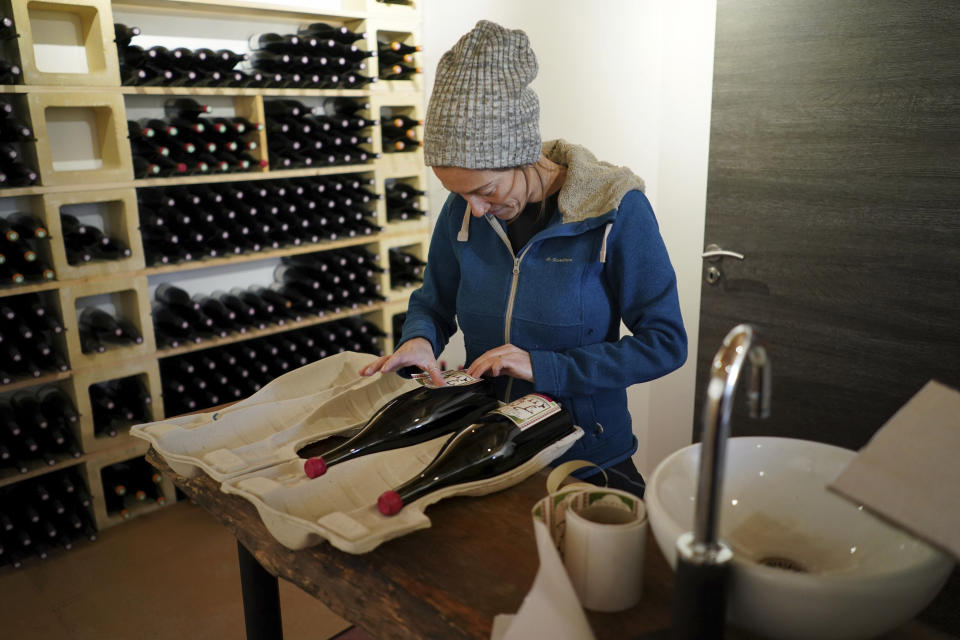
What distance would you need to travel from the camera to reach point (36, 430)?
9.04 ft

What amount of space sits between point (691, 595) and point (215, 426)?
3.11ft

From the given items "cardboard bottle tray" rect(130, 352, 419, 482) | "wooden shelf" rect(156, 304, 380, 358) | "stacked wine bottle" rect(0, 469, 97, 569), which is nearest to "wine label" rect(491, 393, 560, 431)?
"cardboard bottle tray" rect(130, 352, 419, 482)

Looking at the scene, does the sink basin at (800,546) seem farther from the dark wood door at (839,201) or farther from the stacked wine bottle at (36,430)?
the stacked wine bottle at (36,430)

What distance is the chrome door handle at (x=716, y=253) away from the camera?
265 centimetres

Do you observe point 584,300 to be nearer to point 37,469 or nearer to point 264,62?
point 264,62

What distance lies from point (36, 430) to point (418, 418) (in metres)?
2.12

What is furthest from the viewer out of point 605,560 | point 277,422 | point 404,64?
point 404,64

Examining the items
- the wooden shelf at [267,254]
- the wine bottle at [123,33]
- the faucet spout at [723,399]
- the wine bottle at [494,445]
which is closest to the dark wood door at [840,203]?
the wine bottle at [494,445]

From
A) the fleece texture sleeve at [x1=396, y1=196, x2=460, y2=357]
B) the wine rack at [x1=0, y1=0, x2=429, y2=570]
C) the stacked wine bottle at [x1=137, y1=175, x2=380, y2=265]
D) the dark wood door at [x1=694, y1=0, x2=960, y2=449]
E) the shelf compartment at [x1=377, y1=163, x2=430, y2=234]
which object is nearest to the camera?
the fleece texture sleeve at [x1=396, y1=196, x2=460, y2=357]

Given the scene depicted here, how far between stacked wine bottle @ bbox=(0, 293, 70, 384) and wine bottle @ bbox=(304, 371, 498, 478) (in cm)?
192

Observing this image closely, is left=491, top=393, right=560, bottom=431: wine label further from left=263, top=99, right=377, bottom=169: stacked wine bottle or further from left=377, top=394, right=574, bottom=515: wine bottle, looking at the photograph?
left=263, top=99, right=377, bottom=169: stacked wine bottle

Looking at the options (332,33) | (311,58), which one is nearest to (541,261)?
(311,58)

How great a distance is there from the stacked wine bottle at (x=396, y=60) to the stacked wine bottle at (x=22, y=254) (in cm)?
162

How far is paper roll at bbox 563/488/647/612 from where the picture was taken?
919 mm
